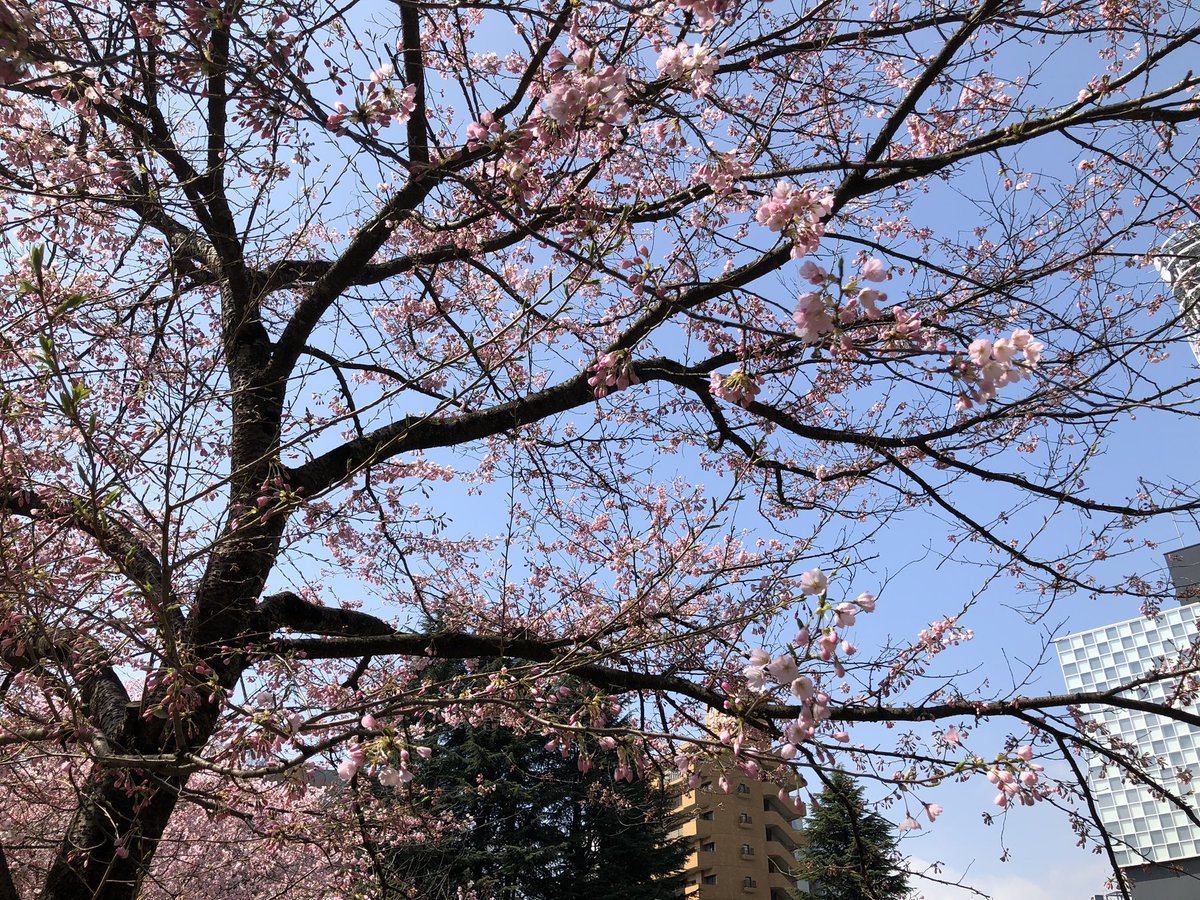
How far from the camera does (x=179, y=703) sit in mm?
2055

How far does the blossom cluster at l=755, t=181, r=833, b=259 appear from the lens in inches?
73.8

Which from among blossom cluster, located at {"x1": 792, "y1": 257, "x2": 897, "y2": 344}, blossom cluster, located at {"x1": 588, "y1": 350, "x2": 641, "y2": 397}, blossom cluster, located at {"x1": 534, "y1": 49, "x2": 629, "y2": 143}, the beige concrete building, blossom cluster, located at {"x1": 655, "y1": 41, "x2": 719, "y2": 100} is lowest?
blossom cluster, located at {"x1": 792, "y1": 257, "x2": 897, "y2": 344}

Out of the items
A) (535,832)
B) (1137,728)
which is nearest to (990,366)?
(535,832)

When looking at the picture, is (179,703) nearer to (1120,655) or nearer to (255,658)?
(255,658)

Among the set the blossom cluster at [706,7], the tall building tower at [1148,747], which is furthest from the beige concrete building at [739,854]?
the blossom cluster at [706,7]

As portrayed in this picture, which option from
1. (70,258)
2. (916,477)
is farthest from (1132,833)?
(70,258)

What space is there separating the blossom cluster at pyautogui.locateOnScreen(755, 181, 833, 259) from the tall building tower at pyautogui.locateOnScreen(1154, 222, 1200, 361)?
2.40m

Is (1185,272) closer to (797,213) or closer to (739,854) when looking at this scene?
(797,213)

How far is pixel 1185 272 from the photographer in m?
3.85

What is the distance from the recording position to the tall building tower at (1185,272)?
136 inches

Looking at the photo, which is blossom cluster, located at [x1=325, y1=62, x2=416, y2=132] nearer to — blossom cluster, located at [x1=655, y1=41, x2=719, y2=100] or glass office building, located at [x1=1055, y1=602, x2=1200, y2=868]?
blossom cluster, located at [x1=655, y1=41, x2=719, y2=100]

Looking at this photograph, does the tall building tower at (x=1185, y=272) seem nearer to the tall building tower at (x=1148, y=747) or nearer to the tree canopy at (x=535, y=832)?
the tree canopy at (x=535, y=832)

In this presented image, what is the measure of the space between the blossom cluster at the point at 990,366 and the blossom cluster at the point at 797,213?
0.45m

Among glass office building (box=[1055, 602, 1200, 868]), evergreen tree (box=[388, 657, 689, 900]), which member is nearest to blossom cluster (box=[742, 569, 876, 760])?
evergreen tree (box=[388, 657, 689, 900])
